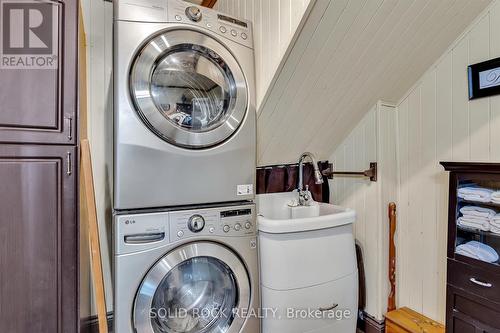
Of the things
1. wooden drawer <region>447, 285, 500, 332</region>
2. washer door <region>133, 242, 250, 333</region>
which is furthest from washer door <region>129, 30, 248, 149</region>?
wooden drawer <region>447, 285, 500, 332</region>

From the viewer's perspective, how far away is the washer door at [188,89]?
119 cm

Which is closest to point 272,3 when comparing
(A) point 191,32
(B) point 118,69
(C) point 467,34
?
(A) point 191,32

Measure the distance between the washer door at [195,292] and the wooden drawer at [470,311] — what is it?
1.05m

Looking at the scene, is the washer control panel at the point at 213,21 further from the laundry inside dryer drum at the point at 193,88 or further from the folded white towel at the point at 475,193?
the folded white towel at the point at 475,193

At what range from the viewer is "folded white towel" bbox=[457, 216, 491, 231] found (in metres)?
1.30

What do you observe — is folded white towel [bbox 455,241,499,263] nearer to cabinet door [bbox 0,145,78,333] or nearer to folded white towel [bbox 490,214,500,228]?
folded white towel [bbox 490,214,500,228]

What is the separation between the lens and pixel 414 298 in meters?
1.85

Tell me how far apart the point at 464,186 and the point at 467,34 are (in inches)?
35.1

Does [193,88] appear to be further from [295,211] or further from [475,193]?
[475,193]

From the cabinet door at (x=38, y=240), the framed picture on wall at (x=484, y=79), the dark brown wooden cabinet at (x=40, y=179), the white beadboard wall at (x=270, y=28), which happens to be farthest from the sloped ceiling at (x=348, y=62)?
the cabinet door at (x=38, y=240)

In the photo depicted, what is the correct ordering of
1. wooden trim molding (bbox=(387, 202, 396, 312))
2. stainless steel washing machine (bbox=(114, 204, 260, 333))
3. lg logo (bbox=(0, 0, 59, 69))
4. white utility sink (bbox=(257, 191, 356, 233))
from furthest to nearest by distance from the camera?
wooden trim molding (bbox=(387, 202, 396, 312)), white utility sink (bbox=(257, 191, 356, 233)), stainless steel washing machine (bbox=(114, 204, 260, 333)), lg logo (bbox=(0, 0, 59, 69))

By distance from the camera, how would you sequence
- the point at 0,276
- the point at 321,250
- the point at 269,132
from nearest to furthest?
the point at 0,276 → the point at 321,250 → the point at 269,132

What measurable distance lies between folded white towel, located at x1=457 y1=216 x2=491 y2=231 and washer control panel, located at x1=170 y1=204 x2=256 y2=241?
1077 mm

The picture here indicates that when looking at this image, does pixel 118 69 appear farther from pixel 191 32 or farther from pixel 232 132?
pixel 232 132
